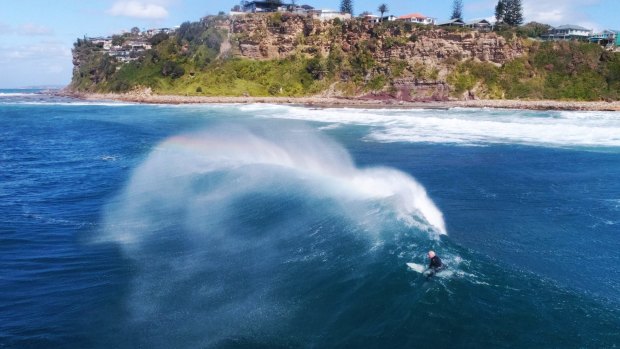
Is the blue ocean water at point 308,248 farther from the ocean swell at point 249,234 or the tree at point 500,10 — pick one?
the tree at point 500,10

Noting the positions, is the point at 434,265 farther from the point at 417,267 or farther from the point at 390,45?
the point at 390,45

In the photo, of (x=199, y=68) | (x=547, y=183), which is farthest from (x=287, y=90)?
(x=547, y=183)

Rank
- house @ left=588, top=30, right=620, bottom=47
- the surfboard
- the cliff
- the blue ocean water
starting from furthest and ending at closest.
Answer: house @ left=588, top=30, right=620, bottom=47 → the cliff → the surfboard → the blue ocean water

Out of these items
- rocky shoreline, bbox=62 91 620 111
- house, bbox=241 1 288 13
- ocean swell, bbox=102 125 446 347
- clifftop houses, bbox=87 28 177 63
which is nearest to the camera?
ocean swell, bbox=102 125 446 347

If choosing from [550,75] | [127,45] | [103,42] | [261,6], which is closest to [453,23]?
[550,75]

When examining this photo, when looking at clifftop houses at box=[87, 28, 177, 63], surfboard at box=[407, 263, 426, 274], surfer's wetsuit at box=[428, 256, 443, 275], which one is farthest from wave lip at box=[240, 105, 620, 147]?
clifftop houses at box=[87, 28, 177, 63]

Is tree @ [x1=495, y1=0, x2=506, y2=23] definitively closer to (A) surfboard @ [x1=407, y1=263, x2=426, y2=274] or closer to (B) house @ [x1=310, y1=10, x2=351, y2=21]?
(B) house @ [x1=310, y1=10, x2=351, y2=21]

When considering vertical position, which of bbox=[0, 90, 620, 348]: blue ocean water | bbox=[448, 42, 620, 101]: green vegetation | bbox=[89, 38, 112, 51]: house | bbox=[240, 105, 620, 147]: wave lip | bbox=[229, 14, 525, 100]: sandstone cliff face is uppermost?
bbox=[89, 38, 112, 51]: house
